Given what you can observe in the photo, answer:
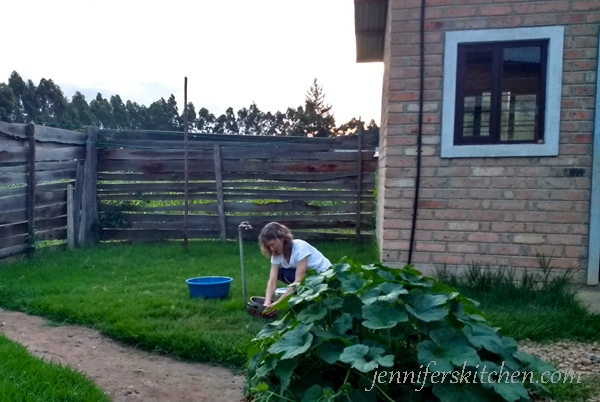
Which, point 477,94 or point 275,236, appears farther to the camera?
point 477,94

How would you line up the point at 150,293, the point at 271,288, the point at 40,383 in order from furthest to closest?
1. the point at 150,293
2. the point at 271,288
3. the point at 40,383

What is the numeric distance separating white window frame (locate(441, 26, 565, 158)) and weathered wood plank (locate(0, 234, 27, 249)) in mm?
5499

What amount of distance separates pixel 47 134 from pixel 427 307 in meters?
6.47

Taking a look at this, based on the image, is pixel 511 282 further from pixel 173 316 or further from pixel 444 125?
pixel 173 316

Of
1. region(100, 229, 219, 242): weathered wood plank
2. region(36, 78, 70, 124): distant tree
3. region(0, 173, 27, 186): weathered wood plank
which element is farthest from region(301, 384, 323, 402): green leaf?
region(36, 78, 70, 124): distant tree

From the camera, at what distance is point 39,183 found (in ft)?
23.1

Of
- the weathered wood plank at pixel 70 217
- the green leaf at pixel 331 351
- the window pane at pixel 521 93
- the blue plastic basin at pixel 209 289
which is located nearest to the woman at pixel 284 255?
the blue plastic basin at pixel 209 289

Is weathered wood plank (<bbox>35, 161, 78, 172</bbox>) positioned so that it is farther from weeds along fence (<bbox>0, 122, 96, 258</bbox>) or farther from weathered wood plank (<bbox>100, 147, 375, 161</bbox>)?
weathered wood plank (<bbox>100, 147, 375, 161</bbox>)

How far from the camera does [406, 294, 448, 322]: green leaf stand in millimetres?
2354

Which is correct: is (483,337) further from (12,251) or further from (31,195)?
(31,195)

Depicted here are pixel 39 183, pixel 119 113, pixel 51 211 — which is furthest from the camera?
pixel 119 113

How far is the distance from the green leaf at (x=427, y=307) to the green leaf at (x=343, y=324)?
1.02 ft

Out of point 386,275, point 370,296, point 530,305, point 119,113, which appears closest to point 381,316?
point 370,296

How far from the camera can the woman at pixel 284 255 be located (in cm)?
415
